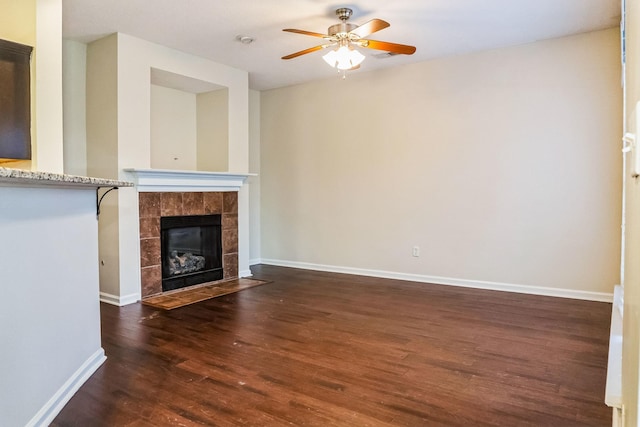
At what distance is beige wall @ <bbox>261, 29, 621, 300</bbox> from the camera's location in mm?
4062

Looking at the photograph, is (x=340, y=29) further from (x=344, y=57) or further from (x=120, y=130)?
(x=120, y=130)

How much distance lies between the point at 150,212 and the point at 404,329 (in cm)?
278

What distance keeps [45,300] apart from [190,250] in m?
3.10

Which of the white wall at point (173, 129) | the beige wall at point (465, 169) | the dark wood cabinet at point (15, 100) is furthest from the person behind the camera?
the white wall at point (173, 129)

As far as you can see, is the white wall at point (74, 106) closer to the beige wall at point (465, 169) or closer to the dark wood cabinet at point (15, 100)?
the dark wood cabinet at point (15, 100)

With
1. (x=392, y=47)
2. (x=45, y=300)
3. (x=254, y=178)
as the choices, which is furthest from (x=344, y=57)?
(x=254, y=178)

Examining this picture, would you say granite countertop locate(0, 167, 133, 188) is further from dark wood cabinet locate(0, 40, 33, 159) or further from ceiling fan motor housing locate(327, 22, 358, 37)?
ceiling fan motor housing locate(327, 22, 358, 37)

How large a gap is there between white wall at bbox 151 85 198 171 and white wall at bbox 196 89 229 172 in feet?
0.33

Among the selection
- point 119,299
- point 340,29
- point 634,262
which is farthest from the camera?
point 119,299

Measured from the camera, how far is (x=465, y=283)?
188 inches

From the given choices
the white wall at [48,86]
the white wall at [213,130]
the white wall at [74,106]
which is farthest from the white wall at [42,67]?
the white wall at [213,130]

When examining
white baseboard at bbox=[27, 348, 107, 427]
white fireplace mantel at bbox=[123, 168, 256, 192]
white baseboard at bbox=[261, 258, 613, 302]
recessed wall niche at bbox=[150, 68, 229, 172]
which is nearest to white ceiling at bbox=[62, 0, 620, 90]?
recessed wall niche at bbox=[150, 68, 229, 172]

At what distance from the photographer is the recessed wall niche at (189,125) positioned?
5062mm

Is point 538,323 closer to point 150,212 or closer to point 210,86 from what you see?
point 150,212
